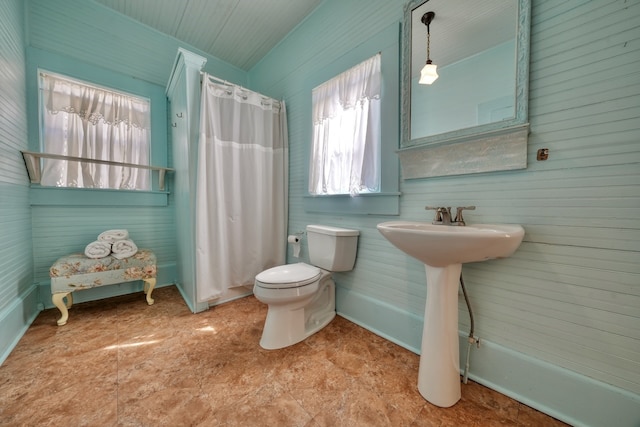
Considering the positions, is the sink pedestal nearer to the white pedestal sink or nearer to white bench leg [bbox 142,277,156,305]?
the white pedestal sink

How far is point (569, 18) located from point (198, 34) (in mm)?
2847

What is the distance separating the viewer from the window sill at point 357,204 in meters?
1.48

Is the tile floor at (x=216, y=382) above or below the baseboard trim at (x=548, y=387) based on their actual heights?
below

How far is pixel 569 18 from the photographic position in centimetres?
94

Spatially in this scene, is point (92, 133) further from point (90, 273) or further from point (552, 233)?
point (552, 233)

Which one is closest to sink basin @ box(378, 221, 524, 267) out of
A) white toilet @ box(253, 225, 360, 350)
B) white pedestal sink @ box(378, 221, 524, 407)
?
white pedestal sink @ box(378, 221, 524, 407)

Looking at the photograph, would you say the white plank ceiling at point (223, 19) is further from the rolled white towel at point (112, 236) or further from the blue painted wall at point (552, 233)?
the rolled white towel at point (112, 236)

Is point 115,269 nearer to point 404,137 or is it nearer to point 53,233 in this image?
point 53,233

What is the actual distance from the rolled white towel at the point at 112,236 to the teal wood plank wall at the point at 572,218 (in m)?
2.49

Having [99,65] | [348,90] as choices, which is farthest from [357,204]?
[99,65]

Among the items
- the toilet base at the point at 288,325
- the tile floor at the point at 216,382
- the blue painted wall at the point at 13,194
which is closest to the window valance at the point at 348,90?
the toilet base at the point at 288,325

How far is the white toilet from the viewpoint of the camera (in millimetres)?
1369

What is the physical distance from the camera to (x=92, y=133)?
6.61 feet

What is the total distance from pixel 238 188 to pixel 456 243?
1744mm
